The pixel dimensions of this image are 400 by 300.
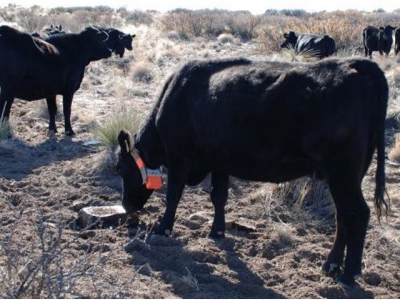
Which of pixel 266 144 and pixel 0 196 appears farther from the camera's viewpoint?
pixel 0 196

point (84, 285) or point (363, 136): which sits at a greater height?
point (363, 136)

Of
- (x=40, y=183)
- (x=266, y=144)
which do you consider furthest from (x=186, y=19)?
(x=266, y=144)

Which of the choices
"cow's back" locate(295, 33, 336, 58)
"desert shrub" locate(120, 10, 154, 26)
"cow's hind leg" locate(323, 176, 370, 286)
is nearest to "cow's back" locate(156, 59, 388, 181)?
"cow's hind leg" locate(323, 176, 370, 286)

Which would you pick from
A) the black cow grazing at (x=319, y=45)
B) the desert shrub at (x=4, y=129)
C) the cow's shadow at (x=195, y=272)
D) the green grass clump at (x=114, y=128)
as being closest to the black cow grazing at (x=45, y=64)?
the desert shrub at (x=4, y=129)

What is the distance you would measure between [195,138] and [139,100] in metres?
10.7

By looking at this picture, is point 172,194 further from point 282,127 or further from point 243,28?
point 243,28

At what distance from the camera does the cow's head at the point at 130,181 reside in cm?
875

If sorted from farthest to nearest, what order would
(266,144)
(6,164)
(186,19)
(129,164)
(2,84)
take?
(186,19) < (2,84) < (6,164) < (129,164) < (266,144)

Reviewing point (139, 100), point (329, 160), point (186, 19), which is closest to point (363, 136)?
point (329, 160)

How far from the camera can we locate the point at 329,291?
6781mm

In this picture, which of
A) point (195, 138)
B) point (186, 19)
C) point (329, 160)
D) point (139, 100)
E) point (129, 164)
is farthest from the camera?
point (186, 19)

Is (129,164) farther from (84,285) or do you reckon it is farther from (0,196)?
(84,285)

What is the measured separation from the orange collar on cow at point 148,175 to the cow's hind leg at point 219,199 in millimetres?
622

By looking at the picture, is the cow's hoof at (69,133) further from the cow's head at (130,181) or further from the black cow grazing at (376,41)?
the black cow grazing at (376,41)
